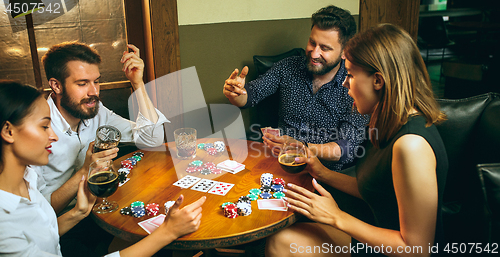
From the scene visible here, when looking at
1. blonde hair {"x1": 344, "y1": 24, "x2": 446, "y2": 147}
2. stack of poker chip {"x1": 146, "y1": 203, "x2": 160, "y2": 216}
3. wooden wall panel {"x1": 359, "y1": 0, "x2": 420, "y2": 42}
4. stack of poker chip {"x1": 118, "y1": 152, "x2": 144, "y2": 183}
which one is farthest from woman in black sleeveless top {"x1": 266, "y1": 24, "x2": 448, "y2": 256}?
wooden wall panel {"x1": 359, "y1": 0, "x2": 420, "y2": 42}

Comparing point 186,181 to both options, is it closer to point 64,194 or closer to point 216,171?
point 216,171

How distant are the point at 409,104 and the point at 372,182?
0.34 meters

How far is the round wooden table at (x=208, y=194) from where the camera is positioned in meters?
1.17

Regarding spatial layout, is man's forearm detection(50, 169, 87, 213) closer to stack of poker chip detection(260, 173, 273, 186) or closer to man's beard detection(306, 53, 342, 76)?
stack of poker chip detection(260, 173, 273, 186)

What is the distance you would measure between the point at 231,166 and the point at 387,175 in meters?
0.72

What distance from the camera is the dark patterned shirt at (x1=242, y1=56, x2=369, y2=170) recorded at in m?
2.28

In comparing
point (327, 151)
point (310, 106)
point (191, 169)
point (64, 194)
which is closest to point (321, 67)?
point (310, 106)

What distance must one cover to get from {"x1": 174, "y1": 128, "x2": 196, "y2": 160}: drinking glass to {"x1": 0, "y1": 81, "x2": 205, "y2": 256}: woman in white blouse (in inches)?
22.5

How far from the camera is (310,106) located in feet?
7.75

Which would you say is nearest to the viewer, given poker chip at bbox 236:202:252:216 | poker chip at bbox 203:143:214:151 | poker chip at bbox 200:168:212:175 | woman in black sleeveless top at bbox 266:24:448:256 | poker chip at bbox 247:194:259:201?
woman in black sleeveless top at bbox 266:24:448:256

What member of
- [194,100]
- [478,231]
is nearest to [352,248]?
[478,231]

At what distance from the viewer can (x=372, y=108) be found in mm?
1417

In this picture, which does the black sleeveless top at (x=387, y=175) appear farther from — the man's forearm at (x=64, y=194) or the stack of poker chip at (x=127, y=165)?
the man's forearm at (x=64, y=194)

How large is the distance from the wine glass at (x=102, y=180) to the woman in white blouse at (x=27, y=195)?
164 millimetres
